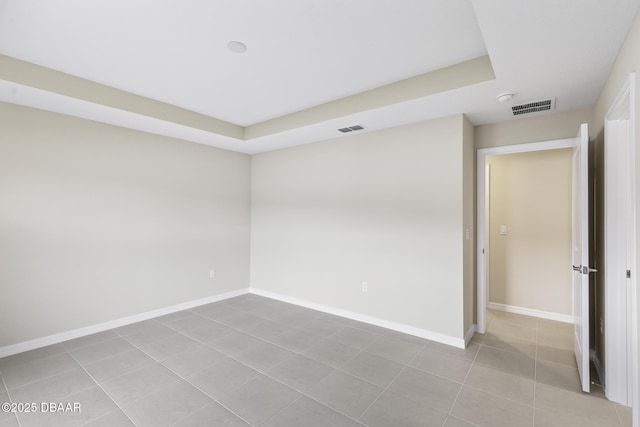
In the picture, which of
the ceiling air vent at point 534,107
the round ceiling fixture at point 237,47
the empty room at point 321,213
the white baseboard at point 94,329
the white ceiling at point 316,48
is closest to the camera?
the white ceiling at point 316,48

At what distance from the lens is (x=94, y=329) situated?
3488mm

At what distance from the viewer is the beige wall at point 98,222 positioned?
3.00 m

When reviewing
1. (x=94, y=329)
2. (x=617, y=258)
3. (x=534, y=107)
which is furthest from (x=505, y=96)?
(x=94, y=329)

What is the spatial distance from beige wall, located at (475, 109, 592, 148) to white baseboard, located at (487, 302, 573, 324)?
243 centimetres

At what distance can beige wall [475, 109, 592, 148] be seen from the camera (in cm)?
304

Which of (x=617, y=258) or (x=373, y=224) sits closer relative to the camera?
(x=617, y=258)

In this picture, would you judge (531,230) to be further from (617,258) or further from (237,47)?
(237,47)

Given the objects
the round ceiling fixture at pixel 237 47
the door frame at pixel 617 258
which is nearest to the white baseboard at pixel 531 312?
the door frame at pixel 617 258

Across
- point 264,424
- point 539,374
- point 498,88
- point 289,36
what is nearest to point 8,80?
point 289,36

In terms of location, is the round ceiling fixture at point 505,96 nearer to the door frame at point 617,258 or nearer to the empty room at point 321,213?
the empty room at point 321,213

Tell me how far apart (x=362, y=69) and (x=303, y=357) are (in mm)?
2815

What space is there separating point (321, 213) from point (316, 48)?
2450 mm

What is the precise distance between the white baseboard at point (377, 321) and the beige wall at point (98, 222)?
1159 millimetres

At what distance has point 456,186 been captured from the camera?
3.18 meters
